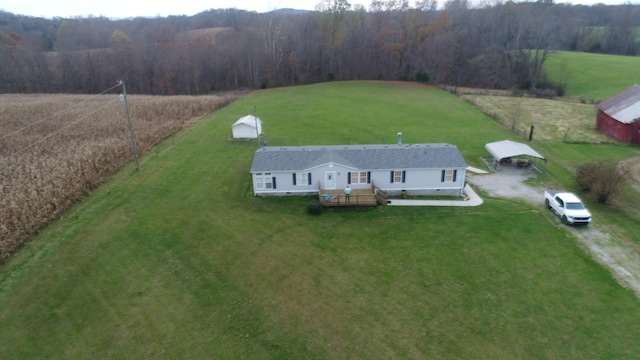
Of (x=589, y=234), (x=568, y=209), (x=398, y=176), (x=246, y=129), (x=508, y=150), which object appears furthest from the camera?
(x=246, y=129)

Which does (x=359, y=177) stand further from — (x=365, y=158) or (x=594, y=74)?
(x=594, y=74)

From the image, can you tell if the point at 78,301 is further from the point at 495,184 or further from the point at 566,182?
the point at 566,182

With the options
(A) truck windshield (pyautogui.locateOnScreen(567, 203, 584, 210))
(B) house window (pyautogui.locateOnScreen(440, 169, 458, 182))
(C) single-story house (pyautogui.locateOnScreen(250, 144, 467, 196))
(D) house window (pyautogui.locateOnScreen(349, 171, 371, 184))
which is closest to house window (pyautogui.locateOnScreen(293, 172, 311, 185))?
(C) single-story house (pyautogui.locateOnScreen(250, 144, 467, 196))

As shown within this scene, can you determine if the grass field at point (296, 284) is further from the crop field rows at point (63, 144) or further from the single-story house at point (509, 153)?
the single-story house at point (509, 153)

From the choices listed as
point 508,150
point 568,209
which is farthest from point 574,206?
point 508,150

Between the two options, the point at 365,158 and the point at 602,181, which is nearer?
the point at 602,181

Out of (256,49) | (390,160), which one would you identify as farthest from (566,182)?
(256,49)

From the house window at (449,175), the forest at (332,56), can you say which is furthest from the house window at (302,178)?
the forest at (332,56)
